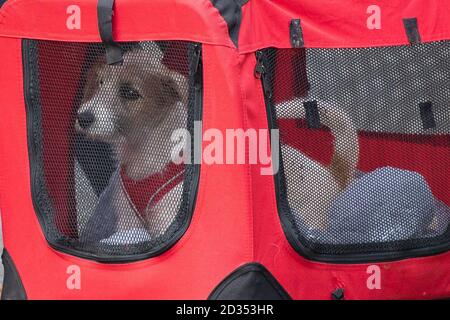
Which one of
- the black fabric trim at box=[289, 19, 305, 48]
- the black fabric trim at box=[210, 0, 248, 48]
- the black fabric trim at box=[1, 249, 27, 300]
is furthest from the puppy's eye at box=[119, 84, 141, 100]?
the black fabric trim at box=[1, 249, 27, 300]

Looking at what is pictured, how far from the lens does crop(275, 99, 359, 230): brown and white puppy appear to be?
2.29m

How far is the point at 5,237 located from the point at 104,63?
0.52 m

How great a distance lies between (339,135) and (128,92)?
0.53m

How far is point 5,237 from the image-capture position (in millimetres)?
2404

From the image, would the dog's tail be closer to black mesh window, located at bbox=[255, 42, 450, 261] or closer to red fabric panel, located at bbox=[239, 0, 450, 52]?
black mesh window, located at bbox=[255, 42, 450, 261]

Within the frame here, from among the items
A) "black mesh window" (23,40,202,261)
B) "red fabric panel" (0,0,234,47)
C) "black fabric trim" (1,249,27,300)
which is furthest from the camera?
"black fabric trim" (1,249,27,300)

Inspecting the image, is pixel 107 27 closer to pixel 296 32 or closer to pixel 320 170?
pixel 296 32

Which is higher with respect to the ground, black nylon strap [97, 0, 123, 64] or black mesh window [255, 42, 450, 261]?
black nylon strap [97, 0, 123, 64]

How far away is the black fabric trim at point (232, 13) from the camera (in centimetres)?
215

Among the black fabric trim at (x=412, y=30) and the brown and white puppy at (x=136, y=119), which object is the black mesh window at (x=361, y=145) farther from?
the brown and white puppy at (x=136, y=119)

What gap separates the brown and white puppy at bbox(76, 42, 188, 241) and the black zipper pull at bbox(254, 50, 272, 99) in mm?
180

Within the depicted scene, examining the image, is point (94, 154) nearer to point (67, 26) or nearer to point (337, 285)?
point (67, 26)

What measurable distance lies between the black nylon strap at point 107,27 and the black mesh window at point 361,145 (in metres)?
0.35

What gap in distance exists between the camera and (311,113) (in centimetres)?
236
